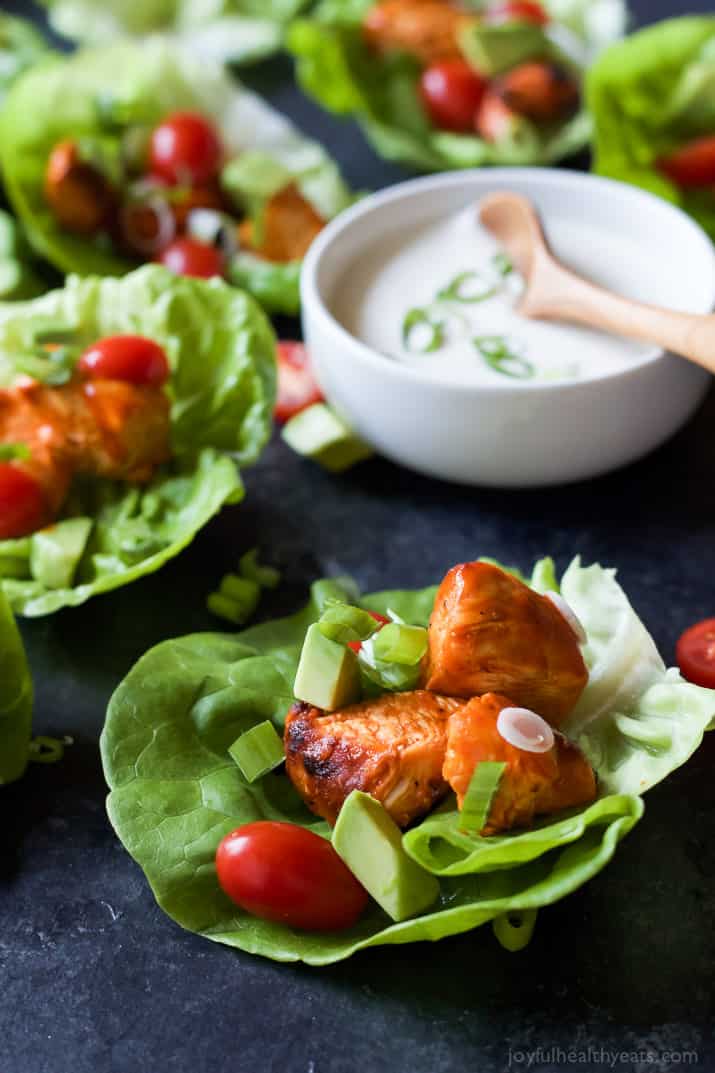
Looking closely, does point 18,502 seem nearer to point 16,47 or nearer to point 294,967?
point 294,967

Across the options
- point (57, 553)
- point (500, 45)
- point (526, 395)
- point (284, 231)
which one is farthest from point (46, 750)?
point (500, 45)

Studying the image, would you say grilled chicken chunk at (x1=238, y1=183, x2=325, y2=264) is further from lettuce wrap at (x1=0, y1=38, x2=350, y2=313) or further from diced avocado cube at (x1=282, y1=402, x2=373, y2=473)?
diced avocado cube at (x1=282, y1=402, x2=373, y2=473)

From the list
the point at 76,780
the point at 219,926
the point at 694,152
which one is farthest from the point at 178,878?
the point at 694,152

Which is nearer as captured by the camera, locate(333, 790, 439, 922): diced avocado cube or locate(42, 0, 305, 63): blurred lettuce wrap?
locate(333, 790, 439, 922): diced avocado cube

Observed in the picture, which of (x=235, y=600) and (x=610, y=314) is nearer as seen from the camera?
(x=235, y=600)

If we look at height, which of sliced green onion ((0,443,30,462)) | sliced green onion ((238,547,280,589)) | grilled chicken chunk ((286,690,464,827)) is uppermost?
grilled chicken chunk ((286,690,464,827))

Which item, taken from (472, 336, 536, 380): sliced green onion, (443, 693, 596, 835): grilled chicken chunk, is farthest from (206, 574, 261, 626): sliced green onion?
(443, 693, 596, 835): grilled chicken chunk

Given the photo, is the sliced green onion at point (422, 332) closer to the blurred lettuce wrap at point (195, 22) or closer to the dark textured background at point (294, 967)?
the dark textured background at point (294, 967)
